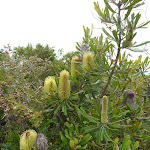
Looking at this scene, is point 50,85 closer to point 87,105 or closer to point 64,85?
point 64,85

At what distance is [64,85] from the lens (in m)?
1.55

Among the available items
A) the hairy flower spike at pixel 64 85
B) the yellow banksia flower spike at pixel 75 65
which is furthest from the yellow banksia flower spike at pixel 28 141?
the yellow banksia flower spike at pixel 75 65

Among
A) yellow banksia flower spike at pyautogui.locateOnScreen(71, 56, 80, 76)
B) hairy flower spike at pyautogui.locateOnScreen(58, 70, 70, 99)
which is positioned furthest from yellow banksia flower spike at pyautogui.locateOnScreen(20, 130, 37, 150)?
yellow banksia flower spike at pyautogui.locateOnScreen(71, 56, 80, 76)

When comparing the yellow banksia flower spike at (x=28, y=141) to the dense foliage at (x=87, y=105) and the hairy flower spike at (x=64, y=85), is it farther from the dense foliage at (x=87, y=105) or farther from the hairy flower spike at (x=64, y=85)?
the hairy flower spike at (x=64, y=85)

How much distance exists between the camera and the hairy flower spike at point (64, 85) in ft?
5.04

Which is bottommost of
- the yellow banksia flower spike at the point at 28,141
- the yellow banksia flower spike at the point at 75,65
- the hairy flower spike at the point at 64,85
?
the yellow banksia flower spike at the point at 28,141

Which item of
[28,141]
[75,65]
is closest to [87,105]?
[75,65]

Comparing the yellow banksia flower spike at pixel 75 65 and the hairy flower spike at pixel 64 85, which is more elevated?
the yellow banksia flower spike at pixel 75 65

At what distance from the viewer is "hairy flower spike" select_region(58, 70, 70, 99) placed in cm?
154

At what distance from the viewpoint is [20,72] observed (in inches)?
93.3

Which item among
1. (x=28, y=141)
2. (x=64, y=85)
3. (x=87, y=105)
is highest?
(x=64, y=85)

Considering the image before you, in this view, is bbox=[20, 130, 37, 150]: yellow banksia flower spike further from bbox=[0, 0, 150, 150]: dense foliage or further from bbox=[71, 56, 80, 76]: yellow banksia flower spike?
bbox=[71, 56, 80, 76]: yellow banksia flower spike

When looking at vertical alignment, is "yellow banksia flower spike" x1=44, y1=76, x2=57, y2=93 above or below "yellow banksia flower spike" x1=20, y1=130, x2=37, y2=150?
above

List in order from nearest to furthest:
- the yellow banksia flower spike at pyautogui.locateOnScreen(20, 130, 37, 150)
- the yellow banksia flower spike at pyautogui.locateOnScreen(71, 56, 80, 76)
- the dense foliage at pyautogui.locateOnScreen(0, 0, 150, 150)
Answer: the yellow banksia flower spike at pyautogui.locateOnScreen(20, 130, 37, 150) < the dense foliage at pyautogui.locateOnScreen(0, 0, 150, 150) < the yellow banksia flower spike at pyautogui.locateOnScreen(71, 56, 80, 76)
